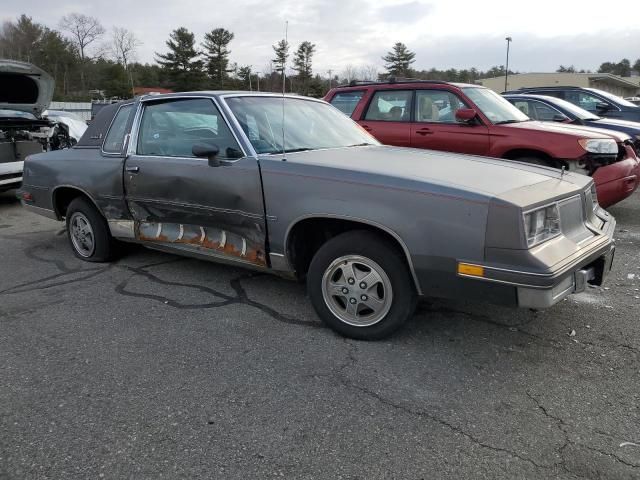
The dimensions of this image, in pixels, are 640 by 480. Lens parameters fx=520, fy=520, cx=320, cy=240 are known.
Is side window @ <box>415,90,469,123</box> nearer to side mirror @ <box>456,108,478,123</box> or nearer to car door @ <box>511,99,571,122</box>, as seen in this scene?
side mirror @ <box>456,108,478,123</box>

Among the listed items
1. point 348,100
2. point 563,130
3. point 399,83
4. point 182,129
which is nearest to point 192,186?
point 182,129

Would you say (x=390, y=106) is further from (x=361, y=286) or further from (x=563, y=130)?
(x=361, y=286)

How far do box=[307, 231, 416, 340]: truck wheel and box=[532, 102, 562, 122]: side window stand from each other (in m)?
7.23

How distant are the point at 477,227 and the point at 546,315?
141 cm

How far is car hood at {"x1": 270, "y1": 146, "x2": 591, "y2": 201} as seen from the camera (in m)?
3.03

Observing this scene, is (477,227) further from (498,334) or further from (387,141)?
(387,141)

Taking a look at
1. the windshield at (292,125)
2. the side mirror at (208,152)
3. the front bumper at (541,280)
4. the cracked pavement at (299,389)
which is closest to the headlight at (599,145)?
the cracked pavement at (299,389)

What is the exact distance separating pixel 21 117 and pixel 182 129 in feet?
19.1

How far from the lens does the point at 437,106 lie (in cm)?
700

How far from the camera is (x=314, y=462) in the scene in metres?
2.26

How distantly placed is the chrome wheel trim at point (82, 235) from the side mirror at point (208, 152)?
6.33ft

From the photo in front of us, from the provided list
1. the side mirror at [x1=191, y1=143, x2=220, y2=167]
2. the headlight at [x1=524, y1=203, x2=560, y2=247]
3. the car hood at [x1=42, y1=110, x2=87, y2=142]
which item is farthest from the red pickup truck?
the car hood at [x1=42, y1=110, x2=87, y2=142]

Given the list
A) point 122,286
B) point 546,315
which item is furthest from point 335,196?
point 122,286

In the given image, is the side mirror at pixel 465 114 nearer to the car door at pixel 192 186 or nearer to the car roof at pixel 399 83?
the car roof at pixel 399 83
